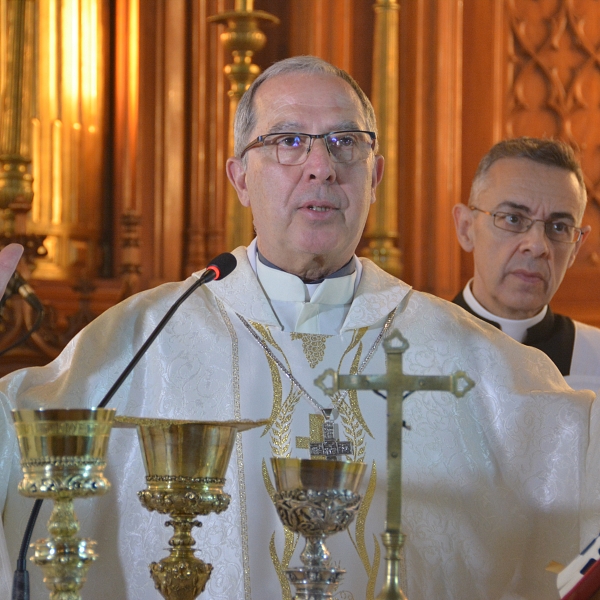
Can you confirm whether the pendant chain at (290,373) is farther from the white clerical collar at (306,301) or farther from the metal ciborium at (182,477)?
the metal ciborium at (182,477)

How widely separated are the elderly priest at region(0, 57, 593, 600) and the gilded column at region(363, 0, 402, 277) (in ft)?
6.76

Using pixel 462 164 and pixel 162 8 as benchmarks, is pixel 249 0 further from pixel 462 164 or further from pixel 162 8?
pixel 462 164

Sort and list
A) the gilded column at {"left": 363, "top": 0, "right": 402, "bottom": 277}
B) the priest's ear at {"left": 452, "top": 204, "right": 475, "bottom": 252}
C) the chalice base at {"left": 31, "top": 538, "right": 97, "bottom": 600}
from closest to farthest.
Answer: the chalice base at {"left": 31, "top": 538, "right": 97, "bottom": 600}, the priest's ear at {"left": 452, "top": 204, "right": 475, "bottom": 252}, the gilded column at {"left": 363, "top": 0, "right": 402, "bottom": 277}

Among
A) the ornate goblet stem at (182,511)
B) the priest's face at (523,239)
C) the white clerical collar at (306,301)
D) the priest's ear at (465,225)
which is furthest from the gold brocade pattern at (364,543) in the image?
the priest's ear at (465,225)

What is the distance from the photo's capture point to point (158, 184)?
19.5 feet

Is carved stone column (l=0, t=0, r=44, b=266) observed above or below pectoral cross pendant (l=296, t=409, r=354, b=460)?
above

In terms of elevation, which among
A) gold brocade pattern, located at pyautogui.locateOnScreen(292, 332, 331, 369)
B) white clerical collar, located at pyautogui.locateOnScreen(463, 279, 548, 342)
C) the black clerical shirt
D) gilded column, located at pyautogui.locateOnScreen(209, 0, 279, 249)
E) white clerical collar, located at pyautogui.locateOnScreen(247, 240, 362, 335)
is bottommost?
the black clerical shirt

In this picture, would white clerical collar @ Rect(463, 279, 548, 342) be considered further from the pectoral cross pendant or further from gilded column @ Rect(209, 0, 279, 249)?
the pectoral cross pendant

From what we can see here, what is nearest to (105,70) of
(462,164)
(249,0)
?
(249,0)

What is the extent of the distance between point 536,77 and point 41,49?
2621mm

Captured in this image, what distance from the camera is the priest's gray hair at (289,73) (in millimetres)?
3643

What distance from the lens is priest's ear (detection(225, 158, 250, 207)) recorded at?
3795mm

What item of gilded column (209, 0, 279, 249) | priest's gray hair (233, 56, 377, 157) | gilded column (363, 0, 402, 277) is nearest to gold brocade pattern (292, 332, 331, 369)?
priest's gray hair (233, 56, 377, 157)

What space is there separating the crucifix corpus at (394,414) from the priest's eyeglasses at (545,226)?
3.01 metres
